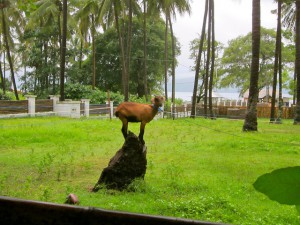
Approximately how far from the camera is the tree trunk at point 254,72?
1324 centimetres

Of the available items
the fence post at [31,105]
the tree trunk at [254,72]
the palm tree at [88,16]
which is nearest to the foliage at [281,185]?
the tree trunk at [254,72]

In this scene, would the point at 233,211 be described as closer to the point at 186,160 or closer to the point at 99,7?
the point at 186,160

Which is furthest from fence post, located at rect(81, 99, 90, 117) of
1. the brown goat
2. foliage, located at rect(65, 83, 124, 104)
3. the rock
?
the rock

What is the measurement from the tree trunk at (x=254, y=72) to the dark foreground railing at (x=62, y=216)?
1366 centimetres

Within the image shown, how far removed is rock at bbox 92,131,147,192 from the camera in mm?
6312

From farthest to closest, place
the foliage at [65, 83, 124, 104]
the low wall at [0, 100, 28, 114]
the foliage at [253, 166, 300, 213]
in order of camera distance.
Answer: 1. the foliage at [65, 83, 124, 104]
2. the low wall at [0, 100, 28, 114]
3. the foliage at [253, 166, 300, 213]

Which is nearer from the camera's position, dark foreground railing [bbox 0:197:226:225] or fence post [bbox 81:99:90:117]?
dark foreground railing [bbox 0:197:226:225]

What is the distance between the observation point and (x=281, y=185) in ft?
1.38

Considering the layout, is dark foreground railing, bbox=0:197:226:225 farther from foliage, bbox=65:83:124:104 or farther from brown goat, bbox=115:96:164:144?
foliage, bbox=65:83:124:104

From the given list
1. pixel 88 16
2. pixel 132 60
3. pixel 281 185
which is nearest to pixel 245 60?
pixel 132 60

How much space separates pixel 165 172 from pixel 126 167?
1.25 meters

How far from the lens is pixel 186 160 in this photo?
354 inches

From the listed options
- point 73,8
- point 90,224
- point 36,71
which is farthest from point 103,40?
point 90,224

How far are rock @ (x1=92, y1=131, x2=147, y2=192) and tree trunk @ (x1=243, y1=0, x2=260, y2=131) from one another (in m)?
8.12
